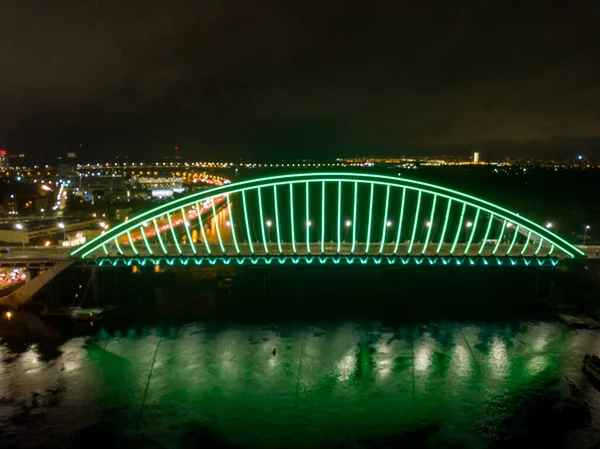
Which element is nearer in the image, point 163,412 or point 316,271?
point 163,412

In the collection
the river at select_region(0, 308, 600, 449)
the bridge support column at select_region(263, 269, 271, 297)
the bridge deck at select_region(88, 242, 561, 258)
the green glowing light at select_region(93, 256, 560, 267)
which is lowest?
the river at select_region(0, 308, 600, 449)

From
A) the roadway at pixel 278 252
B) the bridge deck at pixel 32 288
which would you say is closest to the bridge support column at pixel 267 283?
the roadway at pixel 278 252

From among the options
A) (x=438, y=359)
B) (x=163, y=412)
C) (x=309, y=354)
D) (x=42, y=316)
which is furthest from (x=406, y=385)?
(x=42, y=316)

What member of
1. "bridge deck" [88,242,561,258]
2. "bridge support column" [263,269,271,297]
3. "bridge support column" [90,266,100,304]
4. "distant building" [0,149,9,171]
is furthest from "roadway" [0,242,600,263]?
"distant building" [0,149,9,171]

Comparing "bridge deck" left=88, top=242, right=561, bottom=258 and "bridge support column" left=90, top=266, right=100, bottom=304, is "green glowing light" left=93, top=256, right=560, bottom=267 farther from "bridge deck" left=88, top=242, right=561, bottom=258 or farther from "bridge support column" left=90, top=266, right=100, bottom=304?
"bridge support column" left=90, top=266, right=100, bottom=304

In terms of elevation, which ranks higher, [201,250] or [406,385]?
[201,250]

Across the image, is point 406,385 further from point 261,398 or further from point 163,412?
point 163,412
